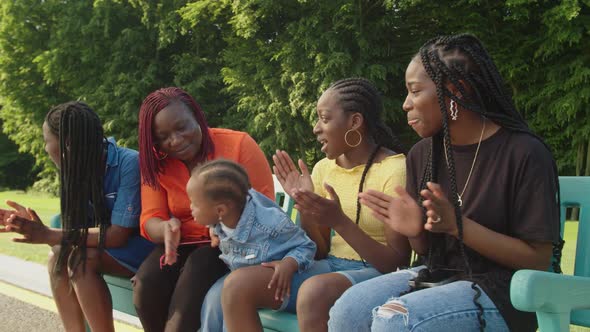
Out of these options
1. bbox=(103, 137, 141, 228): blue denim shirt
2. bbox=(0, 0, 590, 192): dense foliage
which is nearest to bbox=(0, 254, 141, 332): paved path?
bbox=(103, 137, 141, 228): blue denim shirt

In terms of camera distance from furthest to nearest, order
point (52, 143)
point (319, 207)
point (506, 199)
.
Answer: point (52, 143) → point (319, 207) → point (506, 199)

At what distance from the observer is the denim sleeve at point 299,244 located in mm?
2702

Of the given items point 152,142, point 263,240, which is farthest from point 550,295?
point 152,142

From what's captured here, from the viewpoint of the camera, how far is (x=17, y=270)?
6.57m

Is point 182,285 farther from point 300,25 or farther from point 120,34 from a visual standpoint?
point 120,34

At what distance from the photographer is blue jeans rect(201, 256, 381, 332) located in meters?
2.62

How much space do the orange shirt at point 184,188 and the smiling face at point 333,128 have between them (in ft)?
1.41

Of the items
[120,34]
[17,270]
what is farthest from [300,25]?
[17,270]

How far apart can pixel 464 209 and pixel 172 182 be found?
5.06 feet

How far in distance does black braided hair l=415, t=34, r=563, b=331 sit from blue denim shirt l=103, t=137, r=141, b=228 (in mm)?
1651

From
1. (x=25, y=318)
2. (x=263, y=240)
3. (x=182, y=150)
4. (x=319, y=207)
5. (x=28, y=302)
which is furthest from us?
(x=28, y=302)

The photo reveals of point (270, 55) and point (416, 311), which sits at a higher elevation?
point (270, 55)

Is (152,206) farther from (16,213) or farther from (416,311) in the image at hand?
(416,311)

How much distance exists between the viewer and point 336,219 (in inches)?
102
